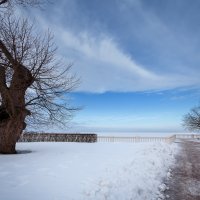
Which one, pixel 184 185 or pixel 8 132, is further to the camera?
pixel 8 132

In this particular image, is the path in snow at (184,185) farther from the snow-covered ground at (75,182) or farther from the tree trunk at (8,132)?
the tree trunk at (8,132)

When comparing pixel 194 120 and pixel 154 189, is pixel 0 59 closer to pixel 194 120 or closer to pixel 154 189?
pixel 154 189

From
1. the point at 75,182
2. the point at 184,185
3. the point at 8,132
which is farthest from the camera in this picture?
the point at 8,132

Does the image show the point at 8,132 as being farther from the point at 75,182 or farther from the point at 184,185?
the point at 184,185

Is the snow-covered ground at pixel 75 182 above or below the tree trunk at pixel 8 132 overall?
below

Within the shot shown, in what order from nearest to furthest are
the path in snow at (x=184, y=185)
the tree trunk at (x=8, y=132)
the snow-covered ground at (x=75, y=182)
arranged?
1. the snow-covered ground at (x=75, y=182)
2. the path in snow at (x=184, y=185)
3. the tree trunk at (x=8, y=132)

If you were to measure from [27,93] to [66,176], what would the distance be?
342 inches

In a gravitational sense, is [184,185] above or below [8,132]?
below

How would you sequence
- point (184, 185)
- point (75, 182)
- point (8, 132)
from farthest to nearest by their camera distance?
point (8, 132) < point (184, 185) < point (75, 182)

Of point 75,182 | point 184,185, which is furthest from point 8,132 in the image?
point 184,185

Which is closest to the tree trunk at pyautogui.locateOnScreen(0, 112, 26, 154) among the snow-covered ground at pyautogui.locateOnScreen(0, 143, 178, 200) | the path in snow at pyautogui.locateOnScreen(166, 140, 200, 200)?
the snow-covered ground at pyautogui.locateOnScreen(0, 143, 178, 200)

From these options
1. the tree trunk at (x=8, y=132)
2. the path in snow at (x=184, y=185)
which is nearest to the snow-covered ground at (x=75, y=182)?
the path in snow at (x=184, y=185)

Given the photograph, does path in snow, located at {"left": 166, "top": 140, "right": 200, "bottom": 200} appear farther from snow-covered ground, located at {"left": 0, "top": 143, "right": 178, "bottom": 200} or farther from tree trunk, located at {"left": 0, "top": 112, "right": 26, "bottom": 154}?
tree trunk, located at {"left": 0, "top": 112, "right": 26, "bottom": 154}

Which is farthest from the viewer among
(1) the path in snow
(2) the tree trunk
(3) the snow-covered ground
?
(2) the tree trunk
